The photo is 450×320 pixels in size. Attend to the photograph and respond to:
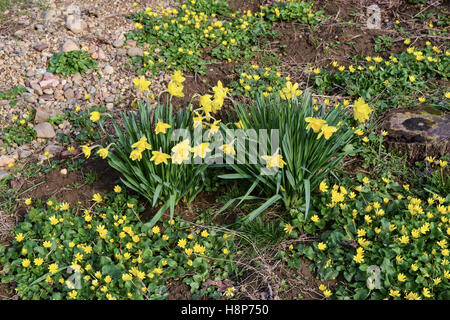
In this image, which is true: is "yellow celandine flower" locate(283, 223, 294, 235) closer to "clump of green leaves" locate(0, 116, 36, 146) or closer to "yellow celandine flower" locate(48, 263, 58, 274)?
"yellow celandine flower" locate(48, 263, 58, 274)

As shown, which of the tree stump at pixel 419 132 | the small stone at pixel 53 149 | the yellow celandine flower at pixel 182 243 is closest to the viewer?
the yellow celandine flower at pixel 182 243

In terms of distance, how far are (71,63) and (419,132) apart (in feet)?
10.7

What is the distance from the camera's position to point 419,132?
3.16 m

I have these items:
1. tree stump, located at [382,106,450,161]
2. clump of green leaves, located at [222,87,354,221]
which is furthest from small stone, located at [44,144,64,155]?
tree stump, located at [382,106,450,161]

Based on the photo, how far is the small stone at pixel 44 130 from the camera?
354 centimetres

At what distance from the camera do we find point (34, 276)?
8.45ft

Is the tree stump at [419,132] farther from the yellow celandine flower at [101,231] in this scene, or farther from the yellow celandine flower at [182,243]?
the yellow celandine flower at [101,231]

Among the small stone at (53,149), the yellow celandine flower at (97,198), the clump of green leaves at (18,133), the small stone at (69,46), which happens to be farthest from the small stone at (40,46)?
the yellow celandine flower at (97,198)

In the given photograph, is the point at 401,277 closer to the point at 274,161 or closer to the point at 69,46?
the point at 274,161

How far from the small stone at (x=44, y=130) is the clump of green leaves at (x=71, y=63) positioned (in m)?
0.67

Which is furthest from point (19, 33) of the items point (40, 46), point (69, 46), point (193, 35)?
point (193, 35)

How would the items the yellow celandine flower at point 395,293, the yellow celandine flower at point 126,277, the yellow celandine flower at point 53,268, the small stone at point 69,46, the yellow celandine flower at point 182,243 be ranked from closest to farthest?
A: the yellow celandine flower at point 395,293
the yellow celandine flower at point 126,277
the yellow celandine flower at point 53,268
the yellow celandine flower at point 182,243
the small stone at point 69,46

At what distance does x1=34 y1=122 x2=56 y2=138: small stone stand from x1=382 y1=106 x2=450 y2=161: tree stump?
9.32 feet
